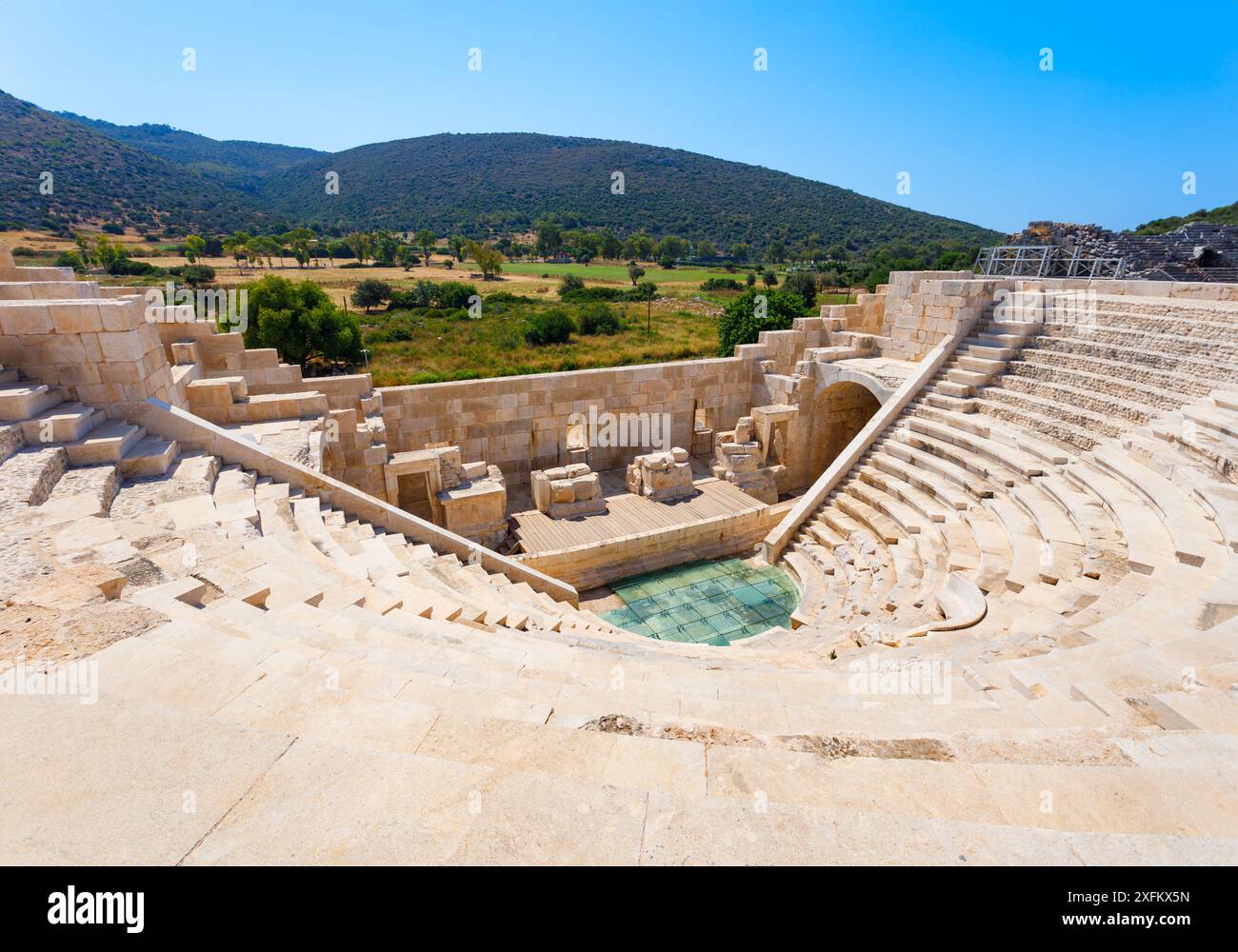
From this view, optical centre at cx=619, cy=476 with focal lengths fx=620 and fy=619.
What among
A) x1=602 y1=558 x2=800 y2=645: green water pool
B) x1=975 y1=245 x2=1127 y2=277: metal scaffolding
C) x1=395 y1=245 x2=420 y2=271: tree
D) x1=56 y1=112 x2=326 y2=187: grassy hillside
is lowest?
x1=602 y1=558 x2=800 y2=645: green water pool

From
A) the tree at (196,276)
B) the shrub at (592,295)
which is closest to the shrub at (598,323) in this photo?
the shrub at (592,295)

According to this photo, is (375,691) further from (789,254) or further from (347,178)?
(347,178)

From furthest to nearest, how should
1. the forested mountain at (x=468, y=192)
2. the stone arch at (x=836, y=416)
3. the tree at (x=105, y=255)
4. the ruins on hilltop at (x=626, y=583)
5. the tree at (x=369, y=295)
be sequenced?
1. the forested mountain at (x=468, y=192)
2. the tree at (x=105, y=255)
3. the tree at (x=369, y=295)
4. the stone arch at (x=836, y=416)
5. the ruins on hilltop at (x=626, y=583)

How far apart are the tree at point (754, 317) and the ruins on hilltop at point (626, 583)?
1293 centimetres

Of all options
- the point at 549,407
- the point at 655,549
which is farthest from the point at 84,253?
the point at 655,549

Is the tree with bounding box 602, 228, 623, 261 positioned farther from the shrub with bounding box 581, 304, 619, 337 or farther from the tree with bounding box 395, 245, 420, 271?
the shrub with bounding box 581, 304, 619, 337

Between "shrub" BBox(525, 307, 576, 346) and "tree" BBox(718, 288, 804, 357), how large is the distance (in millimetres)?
12445

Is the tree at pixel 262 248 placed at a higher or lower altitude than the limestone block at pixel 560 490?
higher

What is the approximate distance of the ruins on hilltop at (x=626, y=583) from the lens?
7.33ft

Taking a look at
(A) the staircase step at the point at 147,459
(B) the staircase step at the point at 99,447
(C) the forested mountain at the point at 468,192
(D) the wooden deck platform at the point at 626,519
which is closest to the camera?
(B) the staircase step at the point at 99,447

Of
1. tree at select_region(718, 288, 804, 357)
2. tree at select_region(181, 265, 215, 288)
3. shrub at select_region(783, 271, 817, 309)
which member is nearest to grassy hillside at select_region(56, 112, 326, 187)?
tree at select_region(181, 265, 215, 288)

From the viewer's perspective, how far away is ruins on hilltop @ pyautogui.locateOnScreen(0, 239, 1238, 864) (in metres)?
2.23

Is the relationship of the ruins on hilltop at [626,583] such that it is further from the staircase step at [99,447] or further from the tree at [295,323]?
the tree at [295,323]

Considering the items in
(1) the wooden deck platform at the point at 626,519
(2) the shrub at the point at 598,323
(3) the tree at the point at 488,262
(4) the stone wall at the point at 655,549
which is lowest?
(4) the stone wall at the point at 655,549
